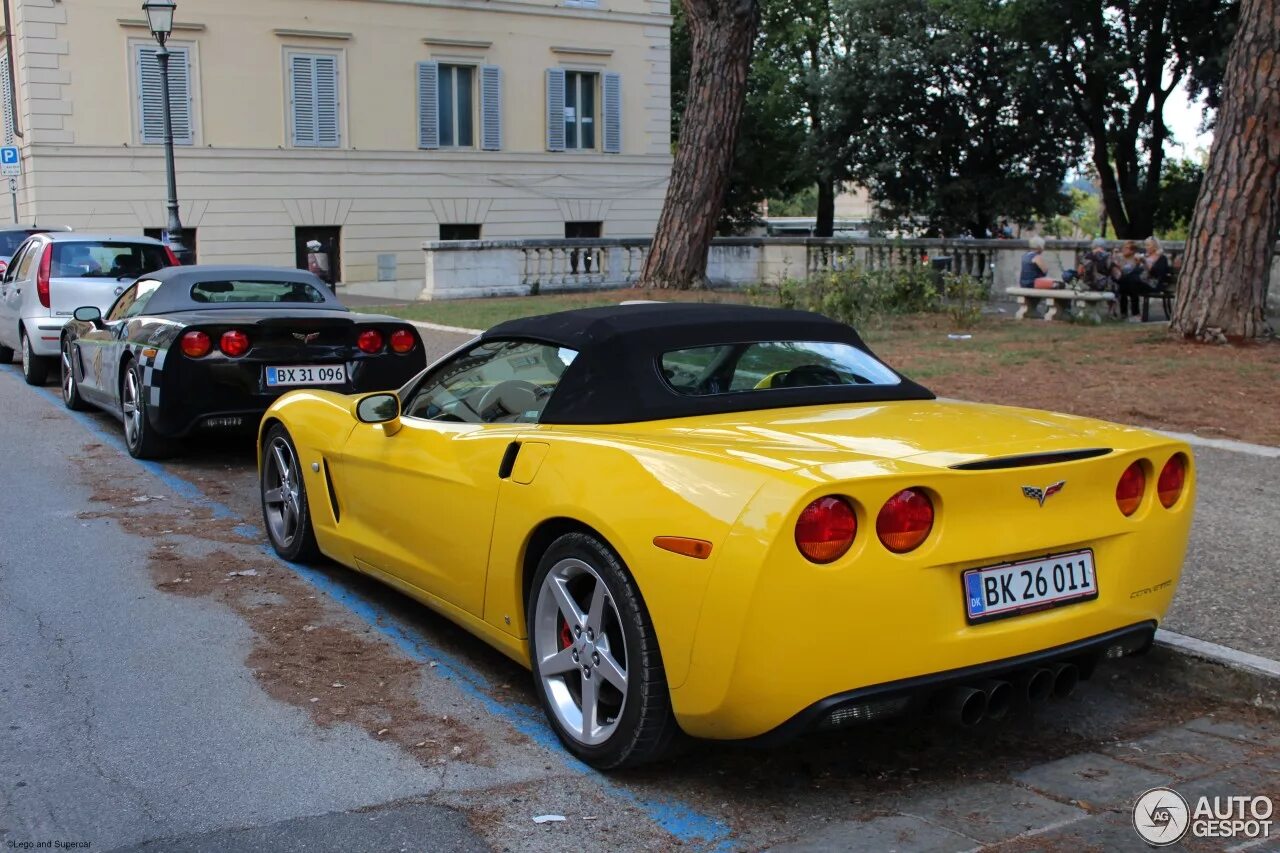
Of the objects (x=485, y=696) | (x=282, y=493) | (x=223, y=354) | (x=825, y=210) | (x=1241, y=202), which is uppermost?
(x=825, y=210)

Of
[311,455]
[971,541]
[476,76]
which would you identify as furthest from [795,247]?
[971,541]

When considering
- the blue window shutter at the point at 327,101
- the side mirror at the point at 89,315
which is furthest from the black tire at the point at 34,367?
the blue window shutter at the point at 327,101

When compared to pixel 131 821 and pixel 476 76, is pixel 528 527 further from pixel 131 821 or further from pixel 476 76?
pixel 476 76

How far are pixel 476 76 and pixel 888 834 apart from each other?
1306 inches

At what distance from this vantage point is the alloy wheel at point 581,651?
405 centimetres

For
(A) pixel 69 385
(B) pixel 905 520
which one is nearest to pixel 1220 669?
(B) pixel 905 520

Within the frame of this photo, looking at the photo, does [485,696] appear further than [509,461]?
Yes

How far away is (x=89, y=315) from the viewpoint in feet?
35.7

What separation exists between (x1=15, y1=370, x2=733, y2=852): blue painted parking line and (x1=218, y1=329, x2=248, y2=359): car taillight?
3.54ft

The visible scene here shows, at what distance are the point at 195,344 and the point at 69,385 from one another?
12.5ft

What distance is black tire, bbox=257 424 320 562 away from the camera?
6.41m

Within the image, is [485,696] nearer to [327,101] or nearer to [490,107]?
[327,101]

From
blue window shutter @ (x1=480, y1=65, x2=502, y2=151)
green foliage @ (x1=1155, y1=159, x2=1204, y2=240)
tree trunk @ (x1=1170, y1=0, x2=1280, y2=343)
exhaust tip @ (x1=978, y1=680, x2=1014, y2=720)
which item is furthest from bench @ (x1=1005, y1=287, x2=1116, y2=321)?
blue window shutter @ (x1=480, y1=65, x2=502, y2=151)

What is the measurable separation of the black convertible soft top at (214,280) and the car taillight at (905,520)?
720 cm
